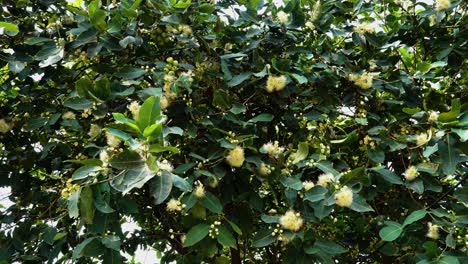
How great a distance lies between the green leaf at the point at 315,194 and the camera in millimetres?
1702

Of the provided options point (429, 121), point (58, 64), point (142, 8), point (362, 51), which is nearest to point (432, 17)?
point (362, 51)

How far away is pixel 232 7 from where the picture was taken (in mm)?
2594

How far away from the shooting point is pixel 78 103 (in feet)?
5.84

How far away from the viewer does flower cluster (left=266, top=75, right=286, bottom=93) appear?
1962 millimetres

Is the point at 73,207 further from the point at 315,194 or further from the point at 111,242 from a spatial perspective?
the point at 315,194

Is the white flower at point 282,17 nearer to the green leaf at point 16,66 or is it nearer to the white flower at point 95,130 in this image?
the white flower at point 95,130

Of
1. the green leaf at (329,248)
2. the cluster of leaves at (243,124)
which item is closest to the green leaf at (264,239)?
the cluster of leaves at (243,124)

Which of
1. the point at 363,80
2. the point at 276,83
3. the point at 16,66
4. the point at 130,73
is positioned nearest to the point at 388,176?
the point at 363,80

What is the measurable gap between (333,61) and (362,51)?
202 mm

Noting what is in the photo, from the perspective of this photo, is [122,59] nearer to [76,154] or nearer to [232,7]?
[76,154]

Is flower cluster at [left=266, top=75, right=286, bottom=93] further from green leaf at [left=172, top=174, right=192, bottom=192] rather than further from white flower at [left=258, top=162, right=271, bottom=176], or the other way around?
green leaf at [left=172, top=174, right=192, bottom=192]

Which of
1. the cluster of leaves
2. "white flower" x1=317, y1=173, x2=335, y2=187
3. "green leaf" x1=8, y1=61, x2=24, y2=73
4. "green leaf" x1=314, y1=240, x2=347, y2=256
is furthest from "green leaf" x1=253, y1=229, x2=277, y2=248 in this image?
"green leaf" x1=8, y1=61, x2=24, y2=73

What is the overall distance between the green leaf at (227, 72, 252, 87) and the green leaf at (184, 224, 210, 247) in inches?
21.4

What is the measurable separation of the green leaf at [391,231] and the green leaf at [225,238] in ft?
1.71
